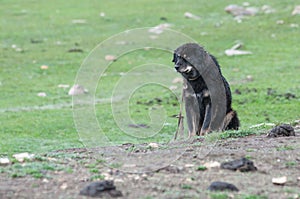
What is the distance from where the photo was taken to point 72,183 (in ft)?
22.1

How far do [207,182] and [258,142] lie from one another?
1.92 metres

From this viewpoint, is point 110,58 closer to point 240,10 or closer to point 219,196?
point 240,10

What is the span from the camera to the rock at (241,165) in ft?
23.6

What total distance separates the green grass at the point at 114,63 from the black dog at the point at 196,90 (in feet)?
2.27

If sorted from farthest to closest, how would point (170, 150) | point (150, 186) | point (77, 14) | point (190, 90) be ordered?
point (77, 14), point (190, 90), point (170, 150), point (150, 186)

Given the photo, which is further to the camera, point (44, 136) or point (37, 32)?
point (37, 32)

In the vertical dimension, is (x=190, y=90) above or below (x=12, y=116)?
above

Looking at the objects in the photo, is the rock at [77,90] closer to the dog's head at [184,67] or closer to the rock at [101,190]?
the dog's head at [184,67]

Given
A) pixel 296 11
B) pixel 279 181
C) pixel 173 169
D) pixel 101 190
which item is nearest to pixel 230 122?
pixel 173 169

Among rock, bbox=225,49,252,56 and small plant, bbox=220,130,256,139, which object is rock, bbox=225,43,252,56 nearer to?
rock, bbox=225,49,252,56

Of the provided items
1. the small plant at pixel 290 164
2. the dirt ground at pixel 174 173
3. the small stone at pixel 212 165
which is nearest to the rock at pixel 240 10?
the dirt ground at pixel 174 173

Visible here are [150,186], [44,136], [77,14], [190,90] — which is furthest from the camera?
[77,14]

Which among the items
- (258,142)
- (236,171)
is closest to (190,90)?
(258,142)

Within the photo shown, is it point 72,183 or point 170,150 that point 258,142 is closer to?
point 170,150
